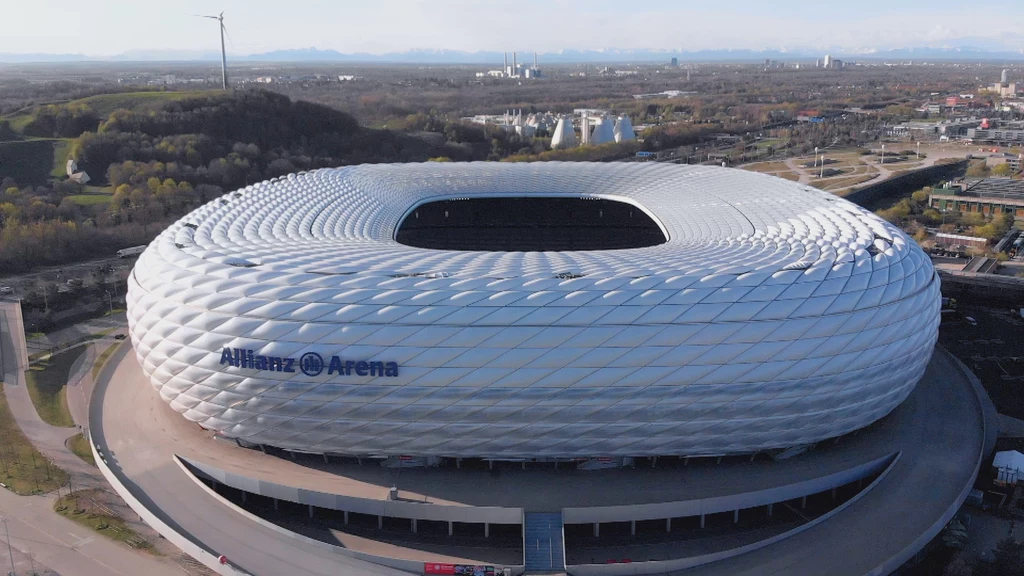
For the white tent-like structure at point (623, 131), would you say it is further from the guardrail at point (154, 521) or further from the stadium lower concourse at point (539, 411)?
the guardrail at point (154, 521)

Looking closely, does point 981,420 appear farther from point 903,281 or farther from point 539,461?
point 539,461

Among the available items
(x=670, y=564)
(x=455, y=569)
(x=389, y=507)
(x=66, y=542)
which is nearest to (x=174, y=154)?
(x=66, y=542)

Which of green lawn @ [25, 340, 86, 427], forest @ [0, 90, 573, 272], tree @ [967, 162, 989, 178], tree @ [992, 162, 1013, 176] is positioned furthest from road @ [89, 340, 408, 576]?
tree @ [992, 162, 1013, 176]

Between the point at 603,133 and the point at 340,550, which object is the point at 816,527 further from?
the point at 603,133

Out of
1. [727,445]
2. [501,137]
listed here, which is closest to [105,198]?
[501,137]

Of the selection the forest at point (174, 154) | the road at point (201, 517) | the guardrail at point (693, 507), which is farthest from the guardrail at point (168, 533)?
the forest at point (174, 154)

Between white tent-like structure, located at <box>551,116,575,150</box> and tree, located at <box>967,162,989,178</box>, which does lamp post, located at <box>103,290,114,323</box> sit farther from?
tree, located at <box>967,162,989,178</box>
